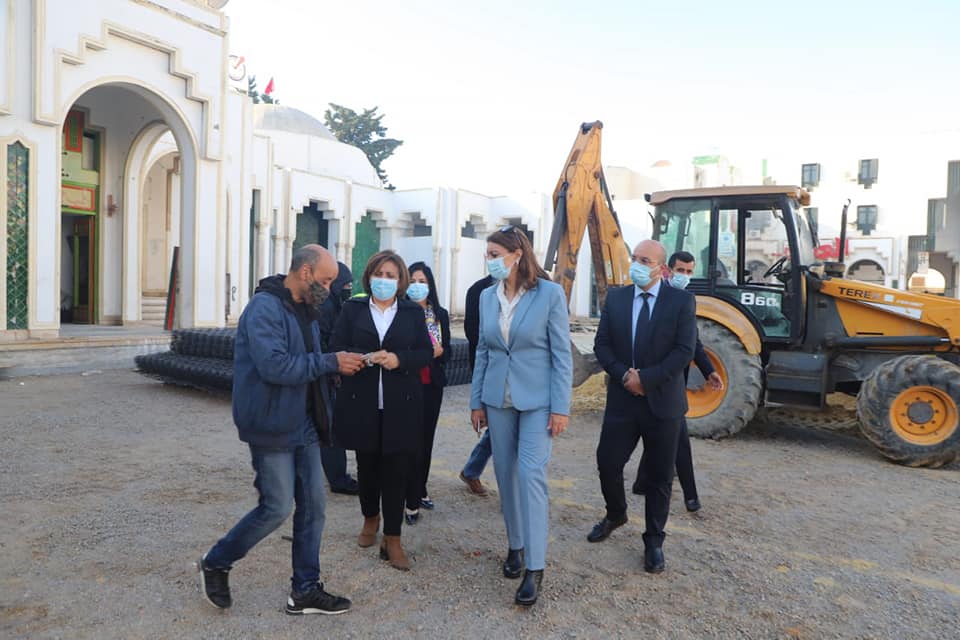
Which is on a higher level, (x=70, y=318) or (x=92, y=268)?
(x=92, y=268)

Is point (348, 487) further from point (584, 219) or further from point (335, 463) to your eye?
point (584, 219)

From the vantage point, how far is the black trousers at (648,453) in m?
3.59

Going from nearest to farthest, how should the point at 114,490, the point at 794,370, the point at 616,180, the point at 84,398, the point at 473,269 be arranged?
the point at 114,490
the point at 794,370
the point at 84,398
the point at 473,269
the point at 616,180

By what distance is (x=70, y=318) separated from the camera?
48.6 feet

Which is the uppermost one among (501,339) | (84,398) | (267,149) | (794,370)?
(267,149)

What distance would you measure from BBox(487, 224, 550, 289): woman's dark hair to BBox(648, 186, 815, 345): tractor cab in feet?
13.4

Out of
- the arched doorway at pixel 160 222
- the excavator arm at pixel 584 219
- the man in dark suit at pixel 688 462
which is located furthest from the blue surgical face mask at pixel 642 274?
the arched doorway at pixel 160 222

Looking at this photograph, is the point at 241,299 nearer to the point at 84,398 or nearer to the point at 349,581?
the point at 84,398

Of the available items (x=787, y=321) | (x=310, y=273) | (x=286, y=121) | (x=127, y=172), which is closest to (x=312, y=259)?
(x=310, y=273)

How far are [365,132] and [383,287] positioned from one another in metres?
49.2

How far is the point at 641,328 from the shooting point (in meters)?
3.73

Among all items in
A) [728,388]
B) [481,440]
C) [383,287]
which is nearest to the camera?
[383,287]

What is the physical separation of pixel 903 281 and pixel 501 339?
31.3 m

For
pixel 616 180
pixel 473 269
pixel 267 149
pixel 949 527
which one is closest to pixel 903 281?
pixel 616 180
